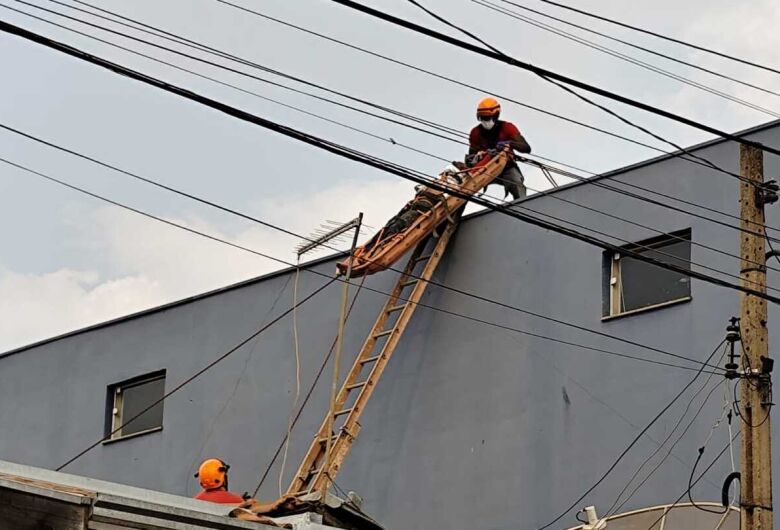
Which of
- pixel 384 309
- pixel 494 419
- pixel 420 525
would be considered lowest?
pixel 420 525

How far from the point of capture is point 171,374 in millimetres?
25156

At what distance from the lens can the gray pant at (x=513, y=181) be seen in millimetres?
21859

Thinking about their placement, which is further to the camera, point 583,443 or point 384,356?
point 384,356

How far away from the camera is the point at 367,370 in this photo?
73.1 feet

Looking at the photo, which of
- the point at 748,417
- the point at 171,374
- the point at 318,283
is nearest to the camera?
the point at 748,417

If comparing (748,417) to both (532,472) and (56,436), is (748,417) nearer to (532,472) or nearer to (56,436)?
(532,472)

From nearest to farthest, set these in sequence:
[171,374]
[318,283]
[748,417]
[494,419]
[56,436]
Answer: [748,417], [494,419], [318,283], [171,374], [56,436]

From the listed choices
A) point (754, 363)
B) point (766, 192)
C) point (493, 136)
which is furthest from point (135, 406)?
point (754, 363)

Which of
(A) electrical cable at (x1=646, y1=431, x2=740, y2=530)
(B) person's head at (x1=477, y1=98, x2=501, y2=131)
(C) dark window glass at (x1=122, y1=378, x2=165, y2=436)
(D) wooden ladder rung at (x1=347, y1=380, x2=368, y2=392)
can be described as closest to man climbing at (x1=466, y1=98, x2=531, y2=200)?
(B) person's head at (x1=477, y1=98, x2=501, y2=131)

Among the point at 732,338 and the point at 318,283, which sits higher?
the point at 318,283

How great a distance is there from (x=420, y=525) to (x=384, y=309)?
→ 2834 mm

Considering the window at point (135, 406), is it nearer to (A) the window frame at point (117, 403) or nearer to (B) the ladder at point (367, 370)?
(A) the window frame at point (117, 403)

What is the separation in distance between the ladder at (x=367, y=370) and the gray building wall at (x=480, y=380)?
1.04 feet

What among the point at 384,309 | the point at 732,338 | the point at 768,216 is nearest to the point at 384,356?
the point at 384,309
